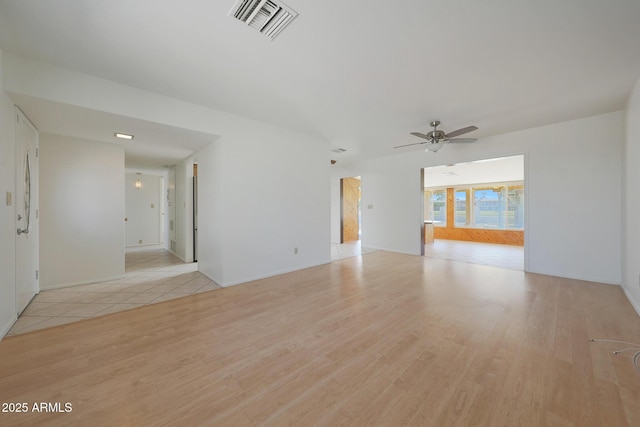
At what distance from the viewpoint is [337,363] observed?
72.1 inches

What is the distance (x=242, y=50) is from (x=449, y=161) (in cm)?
482

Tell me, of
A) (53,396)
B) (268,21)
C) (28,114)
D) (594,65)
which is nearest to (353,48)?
(268,21)

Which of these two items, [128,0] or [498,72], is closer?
[128,0]

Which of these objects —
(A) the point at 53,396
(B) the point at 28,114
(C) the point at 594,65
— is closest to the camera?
(A) the point at 53,396

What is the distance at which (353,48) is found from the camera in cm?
219

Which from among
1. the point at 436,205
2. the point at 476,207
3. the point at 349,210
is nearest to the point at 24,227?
the point at 349,210

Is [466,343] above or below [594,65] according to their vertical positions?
below

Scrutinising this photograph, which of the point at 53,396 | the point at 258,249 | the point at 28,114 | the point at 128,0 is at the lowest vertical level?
the point at 53,396

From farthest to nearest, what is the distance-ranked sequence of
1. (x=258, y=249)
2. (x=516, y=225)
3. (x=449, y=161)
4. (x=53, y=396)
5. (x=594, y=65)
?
(x=516, y=225)
(x=449, y=161)
(x=258, y=249)
(x=594, y=65)
(x=53, y=396)

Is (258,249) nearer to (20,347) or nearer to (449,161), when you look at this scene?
(20,347)

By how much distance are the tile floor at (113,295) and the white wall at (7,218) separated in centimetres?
23

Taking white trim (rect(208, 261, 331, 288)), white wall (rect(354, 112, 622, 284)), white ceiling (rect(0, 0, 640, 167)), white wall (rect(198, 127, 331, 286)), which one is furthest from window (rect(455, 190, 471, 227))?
white trim (rect(208, 261, 331, 288))

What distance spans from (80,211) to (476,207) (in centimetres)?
1224

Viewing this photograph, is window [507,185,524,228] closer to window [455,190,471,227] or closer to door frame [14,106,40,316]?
window [455,190,471,227]
